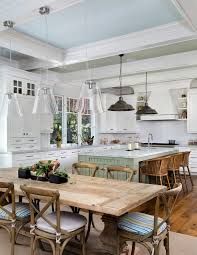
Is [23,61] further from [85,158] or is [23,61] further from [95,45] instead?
[85,158]

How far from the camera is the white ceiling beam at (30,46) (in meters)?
4.29

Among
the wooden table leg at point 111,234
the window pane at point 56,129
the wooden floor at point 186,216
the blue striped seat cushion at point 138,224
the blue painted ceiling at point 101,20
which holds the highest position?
the blue painted ceiling at point 101,20

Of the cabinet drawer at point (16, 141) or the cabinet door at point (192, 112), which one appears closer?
the cabinet drawer at point (16, 141)

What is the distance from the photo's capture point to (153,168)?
4953 millimetres

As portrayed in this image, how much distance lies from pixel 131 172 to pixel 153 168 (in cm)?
185

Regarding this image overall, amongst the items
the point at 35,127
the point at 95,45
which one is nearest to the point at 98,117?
the point at 35,127

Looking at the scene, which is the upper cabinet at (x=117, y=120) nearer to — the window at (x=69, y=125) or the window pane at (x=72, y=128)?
the window at (x=69, y=125)

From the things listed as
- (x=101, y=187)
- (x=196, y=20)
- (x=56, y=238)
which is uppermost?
(x=196, y=20)

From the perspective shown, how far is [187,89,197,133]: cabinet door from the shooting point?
7691 mm

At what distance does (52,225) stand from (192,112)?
6551 mm

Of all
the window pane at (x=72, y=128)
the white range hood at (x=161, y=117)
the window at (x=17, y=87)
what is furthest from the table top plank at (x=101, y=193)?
the white range hood at (x=161, y=117)

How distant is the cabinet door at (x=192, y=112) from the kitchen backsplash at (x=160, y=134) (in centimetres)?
47

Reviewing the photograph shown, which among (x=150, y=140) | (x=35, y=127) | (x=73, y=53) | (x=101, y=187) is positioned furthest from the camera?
(x=150, y=140)

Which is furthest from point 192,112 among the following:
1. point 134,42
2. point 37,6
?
point 37,6
